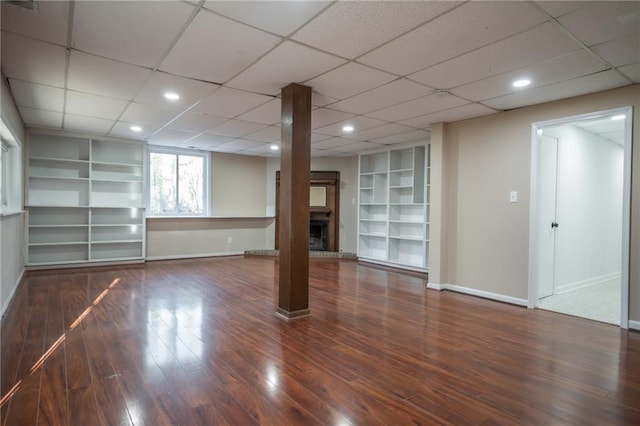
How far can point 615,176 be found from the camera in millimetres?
5535

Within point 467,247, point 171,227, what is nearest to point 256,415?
point 467,247

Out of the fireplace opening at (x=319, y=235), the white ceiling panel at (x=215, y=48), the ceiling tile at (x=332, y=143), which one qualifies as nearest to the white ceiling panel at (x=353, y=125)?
the ceiling tile at (x=332, y=143)

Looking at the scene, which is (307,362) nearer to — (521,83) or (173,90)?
(173,90)

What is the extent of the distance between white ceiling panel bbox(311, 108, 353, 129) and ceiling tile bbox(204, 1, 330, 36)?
1972 mm

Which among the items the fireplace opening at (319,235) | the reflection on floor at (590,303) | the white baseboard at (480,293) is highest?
the fireplace opening at (319,235)

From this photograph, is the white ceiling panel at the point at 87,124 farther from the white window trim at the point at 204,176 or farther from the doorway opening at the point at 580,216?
the doorway opening at the point at 580,216

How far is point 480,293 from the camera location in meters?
4.48

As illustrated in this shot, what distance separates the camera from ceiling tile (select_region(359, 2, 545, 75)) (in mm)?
2094

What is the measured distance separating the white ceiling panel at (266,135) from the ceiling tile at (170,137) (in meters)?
0.97

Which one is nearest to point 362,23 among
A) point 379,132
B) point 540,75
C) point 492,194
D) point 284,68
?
point 284,68

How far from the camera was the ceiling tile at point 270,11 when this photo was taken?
6.72 ft

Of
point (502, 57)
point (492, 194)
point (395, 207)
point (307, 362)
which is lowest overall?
point (307, 362)

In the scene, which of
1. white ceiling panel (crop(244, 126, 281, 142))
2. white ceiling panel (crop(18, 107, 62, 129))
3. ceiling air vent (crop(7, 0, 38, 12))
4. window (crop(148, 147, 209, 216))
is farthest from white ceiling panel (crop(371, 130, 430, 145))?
white ceiling panel (crop(18, 107, 62, 129))

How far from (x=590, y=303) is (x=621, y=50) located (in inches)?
118
